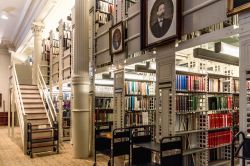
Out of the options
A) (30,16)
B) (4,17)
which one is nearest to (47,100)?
(30,16)

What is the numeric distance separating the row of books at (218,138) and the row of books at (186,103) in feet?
2.09

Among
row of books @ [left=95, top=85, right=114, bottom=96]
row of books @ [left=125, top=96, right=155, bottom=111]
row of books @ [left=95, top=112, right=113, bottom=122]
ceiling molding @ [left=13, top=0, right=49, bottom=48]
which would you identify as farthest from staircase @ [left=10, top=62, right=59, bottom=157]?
row of books @ [left=125, top=96, right=155, bottom=111]

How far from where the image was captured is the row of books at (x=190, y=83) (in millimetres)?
4413

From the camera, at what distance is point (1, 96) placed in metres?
16.0

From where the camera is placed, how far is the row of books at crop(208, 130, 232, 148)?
470 centimetres

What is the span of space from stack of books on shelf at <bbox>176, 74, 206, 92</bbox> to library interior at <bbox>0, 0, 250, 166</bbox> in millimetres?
17

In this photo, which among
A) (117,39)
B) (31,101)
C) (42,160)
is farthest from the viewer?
(31,101)

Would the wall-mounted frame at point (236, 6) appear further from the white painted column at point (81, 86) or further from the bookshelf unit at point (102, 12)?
the white painted column at point (81, 86)

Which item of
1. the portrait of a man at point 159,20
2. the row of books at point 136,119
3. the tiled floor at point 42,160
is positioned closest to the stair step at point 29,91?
the tiled floor at point 42,160

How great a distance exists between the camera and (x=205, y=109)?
468 centimetres

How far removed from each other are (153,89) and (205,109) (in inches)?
63.2

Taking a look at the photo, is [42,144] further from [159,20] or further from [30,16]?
[30,16]

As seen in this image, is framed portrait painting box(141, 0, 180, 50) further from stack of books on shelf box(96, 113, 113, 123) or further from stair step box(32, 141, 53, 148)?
stair step box(32, 141, 53, 148)

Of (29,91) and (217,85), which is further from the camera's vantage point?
(29,91)
